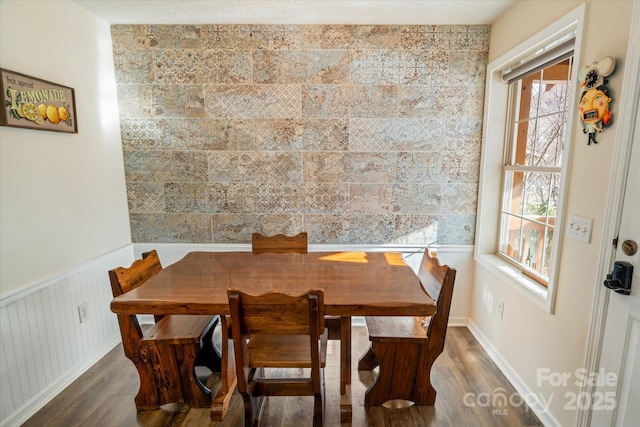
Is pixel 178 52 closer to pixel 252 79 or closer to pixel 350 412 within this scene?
pixel 252 79

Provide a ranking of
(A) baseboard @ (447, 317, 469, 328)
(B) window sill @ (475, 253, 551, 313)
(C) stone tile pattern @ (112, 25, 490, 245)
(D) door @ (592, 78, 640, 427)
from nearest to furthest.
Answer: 1. (D) door @ (592, 78, 640, 427)
2. (B) window sill @ (475, 253, 551, 313)
3. (C) stone tile pattern @ (112, 25, 490, 245)
4. (A) baseboard @ (447, 317, 469, 328)

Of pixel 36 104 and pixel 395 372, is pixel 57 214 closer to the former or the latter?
pixel 36 104

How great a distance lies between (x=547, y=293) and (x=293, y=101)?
7.29 ft

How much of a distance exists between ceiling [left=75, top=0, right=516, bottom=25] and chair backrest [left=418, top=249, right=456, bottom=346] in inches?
70.0

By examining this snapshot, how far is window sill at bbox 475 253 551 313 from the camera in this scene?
186 centimetres

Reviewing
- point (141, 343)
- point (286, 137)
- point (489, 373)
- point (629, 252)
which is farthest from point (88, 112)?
point (489, 373)

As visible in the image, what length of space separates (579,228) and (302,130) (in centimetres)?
196

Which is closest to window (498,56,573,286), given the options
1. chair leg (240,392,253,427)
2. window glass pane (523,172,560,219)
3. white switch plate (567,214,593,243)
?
window glass pane (523,172,560,219)

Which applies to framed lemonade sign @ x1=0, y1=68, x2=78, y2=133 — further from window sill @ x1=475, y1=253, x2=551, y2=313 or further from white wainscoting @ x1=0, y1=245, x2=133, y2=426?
window sill @ x1=475, y1=253, x2=551, y2=313

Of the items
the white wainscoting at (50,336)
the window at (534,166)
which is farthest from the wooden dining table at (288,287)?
the window at (534,166)

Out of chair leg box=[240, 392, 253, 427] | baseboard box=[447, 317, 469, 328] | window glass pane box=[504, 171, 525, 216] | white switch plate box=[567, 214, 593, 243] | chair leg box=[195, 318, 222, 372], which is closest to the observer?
white switch plate box=[567, 214, 593, 243]

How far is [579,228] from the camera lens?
61.1 inches

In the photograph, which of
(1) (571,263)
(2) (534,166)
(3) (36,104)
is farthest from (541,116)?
(3) (36,104)

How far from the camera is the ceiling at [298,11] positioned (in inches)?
86.6
